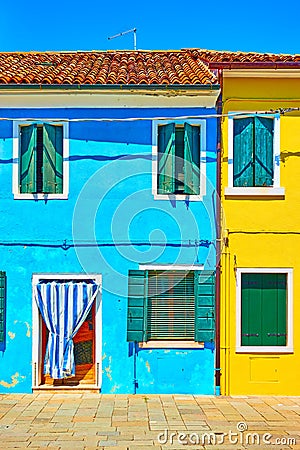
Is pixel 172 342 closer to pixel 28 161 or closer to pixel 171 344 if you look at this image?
pixel 171 344

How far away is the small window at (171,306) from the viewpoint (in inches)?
456

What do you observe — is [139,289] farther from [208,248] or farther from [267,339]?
[267,339]

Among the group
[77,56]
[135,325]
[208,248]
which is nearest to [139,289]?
[135,325]

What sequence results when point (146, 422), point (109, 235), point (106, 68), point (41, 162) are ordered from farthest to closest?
point (106, 68) < point (41, 162) < point (109, 235) < point (146, 422)

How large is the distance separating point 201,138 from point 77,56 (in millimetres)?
5726

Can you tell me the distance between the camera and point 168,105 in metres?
11.9

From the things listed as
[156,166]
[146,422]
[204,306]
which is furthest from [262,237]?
[146,422]

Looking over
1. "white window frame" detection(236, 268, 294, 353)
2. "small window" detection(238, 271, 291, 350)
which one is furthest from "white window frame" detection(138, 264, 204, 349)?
A: "small window" detection(238, 271, 291, 350)

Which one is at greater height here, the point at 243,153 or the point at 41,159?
the point at 243,153

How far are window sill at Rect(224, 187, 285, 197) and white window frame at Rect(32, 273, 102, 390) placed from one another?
3015 mm

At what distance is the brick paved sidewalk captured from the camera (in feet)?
27.9

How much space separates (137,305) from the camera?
38.1 feet

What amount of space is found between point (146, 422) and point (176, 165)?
192 inches

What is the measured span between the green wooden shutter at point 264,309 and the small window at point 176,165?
2.08m
